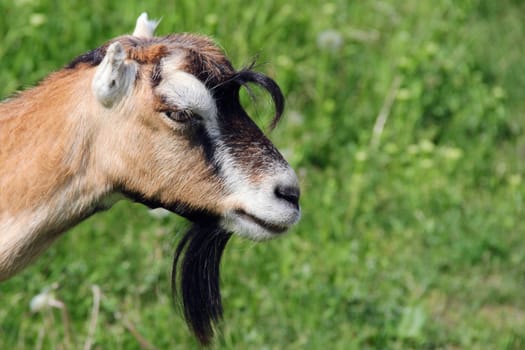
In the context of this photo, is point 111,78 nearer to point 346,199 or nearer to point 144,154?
point 144,154

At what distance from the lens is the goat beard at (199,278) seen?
12.9 ft

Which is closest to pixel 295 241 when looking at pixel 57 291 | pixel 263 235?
pixel 57 291

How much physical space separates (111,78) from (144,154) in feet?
0.92

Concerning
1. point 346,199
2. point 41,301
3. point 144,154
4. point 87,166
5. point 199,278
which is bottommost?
point 41,301

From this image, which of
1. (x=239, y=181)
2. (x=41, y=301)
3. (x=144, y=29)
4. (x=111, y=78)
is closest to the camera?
(x=111, y=78)

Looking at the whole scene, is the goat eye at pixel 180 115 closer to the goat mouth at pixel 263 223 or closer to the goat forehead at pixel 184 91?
the goat forehead at pixel 184 91

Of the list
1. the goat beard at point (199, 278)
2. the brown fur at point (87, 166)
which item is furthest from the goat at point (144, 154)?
the goat beard at point (199, 278)

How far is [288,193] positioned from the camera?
367 centimetres

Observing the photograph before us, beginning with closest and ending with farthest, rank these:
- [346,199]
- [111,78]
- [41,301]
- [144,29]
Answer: [111,78]
[144,29]
[41,301]
[346,199]

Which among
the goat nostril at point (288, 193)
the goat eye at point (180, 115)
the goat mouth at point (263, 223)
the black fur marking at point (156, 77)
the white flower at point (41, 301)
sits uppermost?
the black fur marking at point (156, 77)

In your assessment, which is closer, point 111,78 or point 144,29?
point 111,78

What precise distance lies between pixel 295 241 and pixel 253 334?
886 mm

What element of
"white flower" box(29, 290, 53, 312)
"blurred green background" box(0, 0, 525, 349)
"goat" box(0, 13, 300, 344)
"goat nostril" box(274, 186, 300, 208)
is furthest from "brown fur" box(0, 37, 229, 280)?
"white flower" box(29, 290, 53, 312)

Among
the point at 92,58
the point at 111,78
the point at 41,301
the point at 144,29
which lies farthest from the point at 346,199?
the point at 111,78
